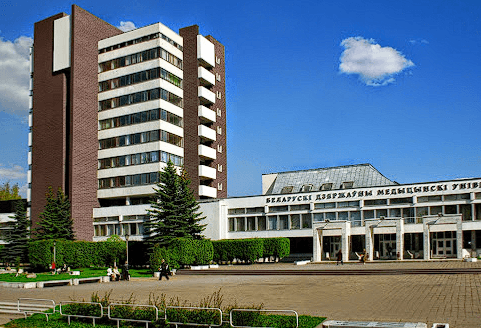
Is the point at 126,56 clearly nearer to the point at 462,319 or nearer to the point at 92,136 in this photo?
the point at 92,136

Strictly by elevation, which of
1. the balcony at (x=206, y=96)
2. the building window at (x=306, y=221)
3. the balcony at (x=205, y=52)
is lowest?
the building window at (x=306, y=221)

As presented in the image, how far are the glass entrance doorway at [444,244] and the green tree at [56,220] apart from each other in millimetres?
39728

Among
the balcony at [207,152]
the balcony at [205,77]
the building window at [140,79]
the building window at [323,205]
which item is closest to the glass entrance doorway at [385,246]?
the building window at [323,205]

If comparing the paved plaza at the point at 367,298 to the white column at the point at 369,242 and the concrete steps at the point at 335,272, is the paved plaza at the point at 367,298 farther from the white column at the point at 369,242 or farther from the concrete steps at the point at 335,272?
the white column at the point at 369,242

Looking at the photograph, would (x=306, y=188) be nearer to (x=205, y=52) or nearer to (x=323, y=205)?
(x=323, y=205)

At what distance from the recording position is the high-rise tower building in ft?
216

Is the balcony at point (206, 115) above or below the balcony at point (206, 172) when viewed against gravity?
above

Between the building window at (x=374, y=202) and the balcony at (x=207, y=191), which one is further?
the balcony at (x=207, y=191)

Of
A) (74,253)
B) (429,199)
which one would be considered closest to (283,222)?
(429,199)

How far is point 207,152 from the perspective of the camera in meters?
70.2

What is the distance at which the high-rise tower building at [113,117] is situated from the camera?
65.7 m

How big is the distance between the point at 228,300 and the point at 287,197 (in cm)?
3912

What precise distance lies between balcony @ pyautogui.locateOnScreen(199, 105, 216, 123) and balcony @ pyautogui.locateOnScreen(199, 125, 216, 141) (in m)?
1.23

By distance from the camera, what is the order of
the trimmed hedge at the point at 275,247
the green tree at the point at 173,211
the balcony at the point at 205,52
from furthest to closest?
the balcony at the point at 205,52, the trimmed hedge at the point at 275,247, the green tree at the point at 173,211
